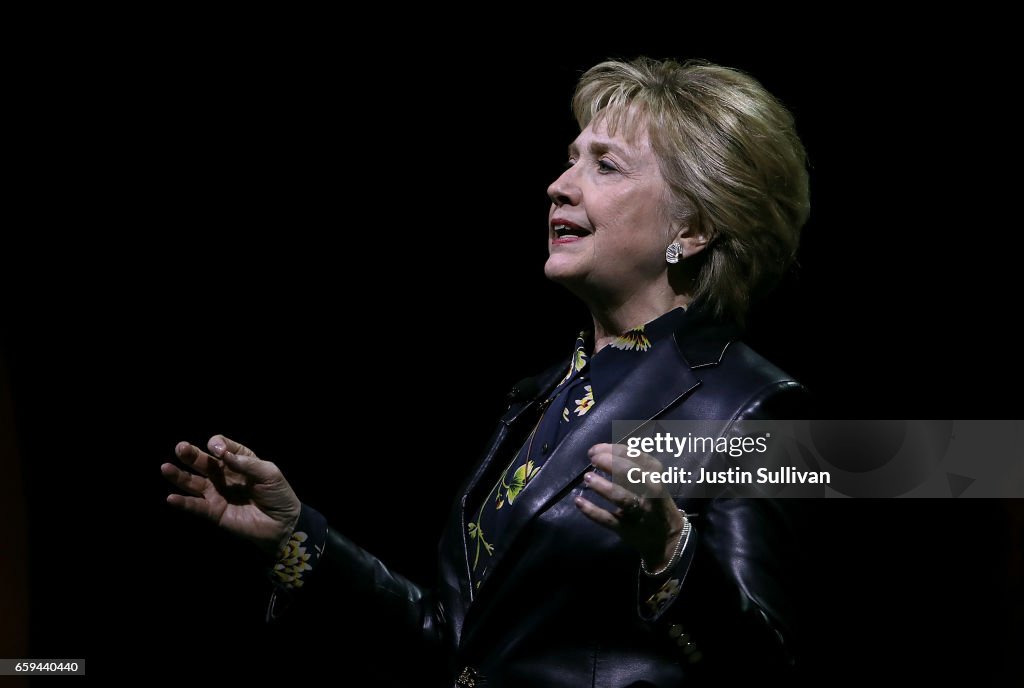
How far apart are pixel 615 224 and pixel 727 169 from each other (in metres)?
0.18

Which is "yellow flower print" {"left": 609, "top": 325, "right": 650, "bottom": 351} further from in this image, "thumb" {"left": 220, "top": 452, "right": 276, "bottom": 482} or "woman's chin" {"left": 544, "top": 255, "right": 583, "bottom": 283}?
"thumb" {"left": 220, "top": 452, "right": 276, "bottom": 482}

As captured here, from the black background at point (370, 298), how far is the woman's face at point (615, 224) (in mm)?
417

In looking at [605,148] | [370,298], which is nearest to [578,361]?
[605,148]

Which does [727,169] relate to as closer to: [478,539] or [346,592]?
[478,539]

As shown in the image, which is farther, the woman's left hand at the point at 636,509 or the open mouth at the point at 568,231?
the open mouth at the point at 568,231

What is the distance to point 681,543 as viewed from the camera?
1.14 meters

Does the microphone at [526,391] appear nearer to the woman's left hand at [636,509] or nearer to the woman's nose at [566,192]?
the woman's nose at [566,192]

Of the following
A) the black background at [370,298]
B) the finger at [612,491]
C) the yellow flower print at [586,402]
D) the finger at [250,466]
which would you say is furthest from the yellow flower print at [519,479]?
the black background at [370,298]

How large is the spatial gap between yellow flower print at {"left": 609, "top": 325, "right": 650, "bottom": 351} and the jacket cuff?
0.51 meters

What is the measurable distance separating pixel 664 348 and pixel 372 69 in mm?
1100

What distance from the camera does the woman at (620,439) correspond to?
1.22 metres

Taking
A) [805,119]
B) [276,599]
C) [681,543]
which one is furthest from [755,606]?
[805,119]

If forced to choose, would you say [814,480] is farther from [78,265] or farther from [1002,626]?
[78,265]

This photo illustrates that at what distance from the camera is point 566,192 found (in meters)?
1.61
